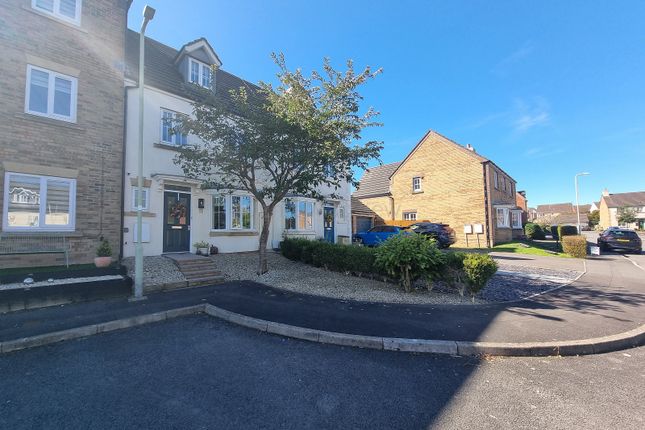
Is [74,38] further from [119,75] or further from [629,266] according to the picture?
[629,266]

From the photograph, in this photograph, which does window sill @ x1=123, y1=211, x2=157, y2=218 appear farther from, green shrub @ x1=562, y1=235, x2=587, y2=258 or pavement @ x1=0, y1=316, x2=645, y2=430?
green shrub @ x1=562, y1=235, x2=587, y2=258

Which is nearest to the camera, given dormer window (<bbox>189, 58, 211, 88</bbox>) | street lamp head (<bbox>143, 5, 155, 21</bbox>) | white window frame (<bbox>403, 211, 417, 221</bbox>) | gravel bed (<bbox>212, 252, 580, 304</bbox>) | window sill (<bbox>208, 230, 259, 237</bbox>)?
street lamp head (<bbox>143, 5, 155, 21</bbox>)

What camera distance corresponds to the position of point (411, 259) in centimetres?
798

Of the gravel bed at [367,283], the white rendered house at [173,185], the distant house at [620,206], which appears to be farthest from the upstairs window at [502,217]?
the distant house at [620,206]

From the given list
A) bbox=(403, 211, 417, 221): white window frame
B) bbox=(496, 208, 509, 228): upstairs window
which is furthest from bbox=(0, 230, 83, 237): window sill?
bbox=(496, 208, 509, 228): upstairs window

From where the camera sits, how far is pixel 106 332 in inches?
214

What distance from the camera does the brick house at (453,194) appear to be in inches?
894

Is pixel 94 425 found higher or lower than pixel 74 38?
lower

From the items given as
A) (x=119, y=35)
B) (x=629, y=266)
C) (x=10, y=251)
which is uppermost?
(x=119, y=35)

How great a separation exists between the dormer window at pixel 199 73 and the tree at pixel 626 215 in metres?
79.6

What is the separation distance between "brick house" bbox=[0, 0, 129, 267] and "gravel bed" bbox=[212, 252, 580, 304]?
4669mm

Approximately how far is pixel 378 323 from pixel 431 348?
4.06 feet

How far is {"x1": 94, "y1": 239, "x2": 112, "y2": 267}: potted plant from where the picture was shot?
916 centimetres

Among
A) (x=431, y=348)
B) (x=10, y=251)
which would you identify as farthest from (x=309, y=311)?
(x=10, y=251)
